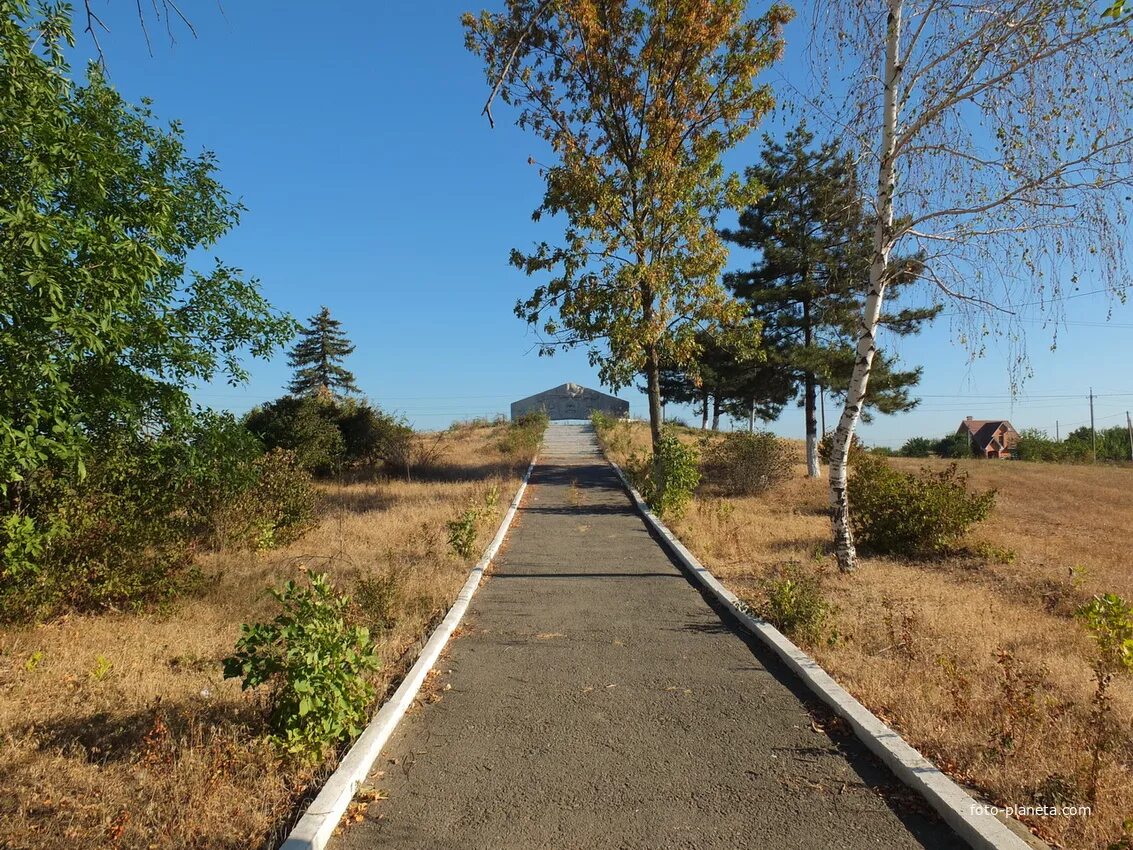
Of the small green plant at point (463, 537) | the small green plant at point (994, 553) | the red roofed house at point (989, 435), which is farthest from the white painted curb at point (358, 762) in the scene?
the red roofed house at point (989, 435)

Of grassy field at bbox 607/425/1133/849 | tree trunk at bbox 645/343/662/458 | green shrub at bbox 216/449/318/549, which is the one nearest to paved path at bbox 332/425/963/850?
grassy field at bbox 607/425/1133/849

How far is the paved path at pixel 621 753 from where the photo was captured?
135 inches

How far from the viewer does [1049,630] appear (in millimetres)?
7441

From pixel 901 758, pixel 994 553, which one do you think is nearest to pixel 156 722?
pixel 901 758

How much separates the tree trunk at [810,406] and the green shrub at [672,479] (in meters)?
→ 8.37

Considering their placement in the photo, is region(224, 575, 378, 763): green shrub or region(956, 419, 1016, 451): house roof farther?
region(956, 419, 1016, 451): house roof

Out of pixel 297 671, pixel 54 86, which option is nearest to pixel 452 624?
pixel 297 671

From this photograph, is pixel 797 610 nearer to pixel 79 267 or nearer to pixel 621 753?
pixel 621 753

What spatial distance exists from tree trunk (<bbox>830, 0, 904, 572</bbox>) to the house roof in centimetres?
6654

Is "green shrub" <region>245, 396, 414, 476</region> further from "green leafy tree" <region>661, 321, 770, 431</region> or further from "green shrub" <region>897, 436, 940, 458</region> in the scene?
"green shrub" <region>897, 436, 940, 458</region>

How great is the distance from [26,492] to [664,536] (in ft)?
28.7

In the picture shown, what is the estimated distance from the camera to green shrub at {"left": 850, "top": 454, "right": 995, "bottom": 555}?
11539 millimetres

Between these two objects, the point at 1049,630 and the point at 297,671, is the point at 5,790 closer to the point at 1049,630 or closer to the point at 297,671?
the point at 297,671

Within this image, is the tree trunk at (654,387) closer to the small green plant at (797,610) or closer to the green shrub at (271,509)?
the green shrub at (271,509)
